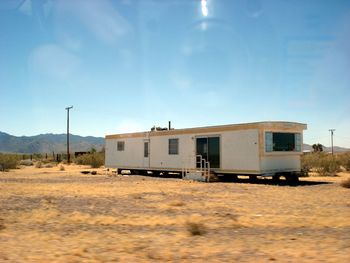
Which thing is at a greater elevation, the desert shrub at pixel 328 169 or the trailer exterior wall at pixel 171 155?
the trailer exterior wall at pixel 171 155

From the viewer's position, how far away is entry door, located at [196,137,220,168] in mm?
24281

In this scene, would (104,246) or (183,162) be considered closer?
(104,246)

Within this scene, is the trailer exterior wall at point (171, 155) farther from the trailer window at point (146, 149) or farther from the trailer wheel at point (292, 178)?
the trailer wheel at point (292, 178)

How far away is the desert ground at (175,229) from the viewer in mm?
6852

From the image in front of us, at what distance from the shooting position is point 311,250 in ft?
23.0

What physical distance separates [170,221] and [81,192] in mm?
8038

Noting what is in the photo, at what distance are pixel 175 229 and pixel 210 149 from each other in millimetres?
15768

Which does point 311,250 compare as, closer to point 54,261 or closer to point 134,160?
point 54,261

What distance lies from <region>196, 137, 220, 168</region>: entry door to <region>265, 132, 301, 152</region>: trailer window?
3.03 m

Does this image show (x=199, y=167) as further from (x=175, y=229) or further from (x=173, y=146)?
(x=175, y=229)

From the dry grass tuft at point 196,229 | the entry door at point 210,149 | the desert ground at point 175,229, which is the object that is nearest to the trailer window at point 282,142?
the entry door at point 210,149

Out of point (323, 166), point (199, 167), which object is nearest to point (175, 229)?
point (199, 167)

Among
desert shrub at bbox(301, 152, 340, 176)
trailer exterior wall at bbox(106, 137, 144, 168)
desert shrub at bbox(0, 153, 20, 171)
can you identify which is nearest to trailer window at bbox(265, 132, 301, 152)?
desert shrub at bbox(301, 152, 340, 176)

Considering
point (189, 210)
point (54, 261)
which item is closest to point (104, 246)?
point (54, 261)
